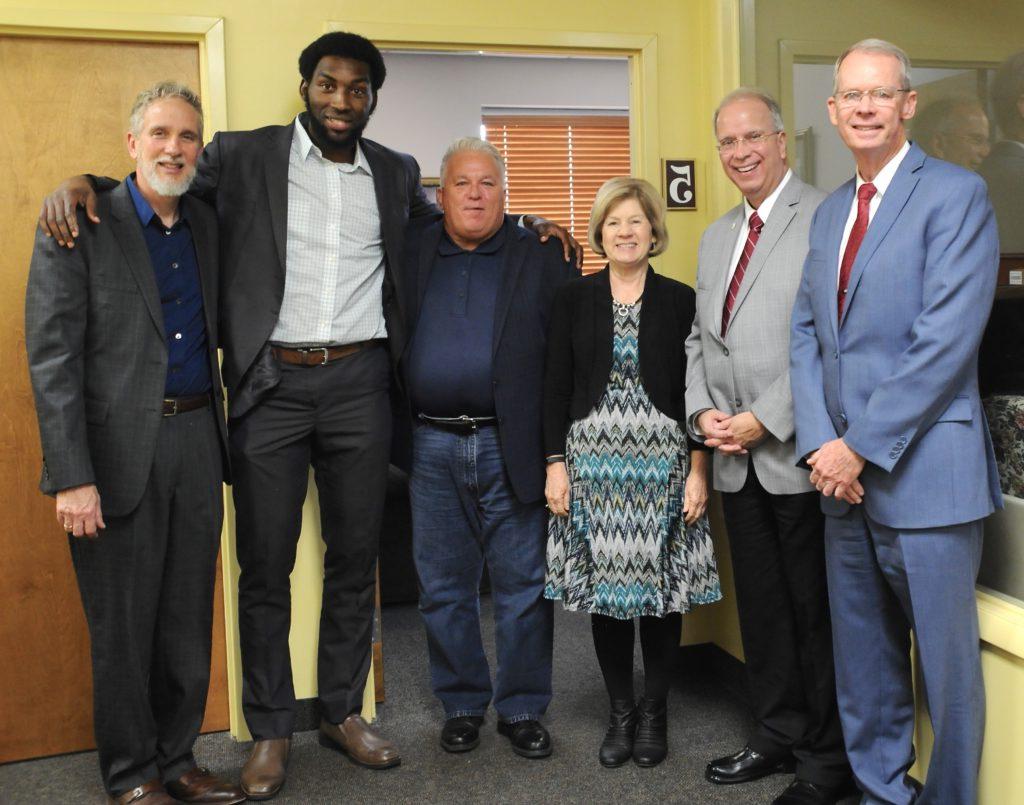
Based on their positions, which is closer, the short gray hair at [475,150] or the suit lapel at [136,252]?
the suit lapel at [136,252]

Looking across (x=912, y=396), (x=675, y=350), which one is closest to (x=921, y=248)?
(x=912, y=396)

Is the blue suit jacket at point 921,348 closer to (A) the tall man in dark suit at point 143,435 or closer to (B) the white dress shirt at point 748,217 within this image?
(B) the white dress shirt at point 748,217

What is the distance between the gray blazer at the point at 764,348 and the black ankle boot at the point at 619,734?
2.31 feet

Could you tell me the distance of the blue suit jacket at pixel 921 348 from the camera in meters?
1.86

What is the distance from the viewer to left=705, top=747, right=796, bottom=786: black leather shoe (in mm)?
2443

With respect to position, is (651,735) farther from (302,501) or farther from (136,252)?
(136,252)

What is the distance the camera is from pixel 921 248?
1.91m

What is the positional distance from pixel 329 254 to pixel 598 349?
734mm

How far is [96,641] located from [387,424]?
2.87ft

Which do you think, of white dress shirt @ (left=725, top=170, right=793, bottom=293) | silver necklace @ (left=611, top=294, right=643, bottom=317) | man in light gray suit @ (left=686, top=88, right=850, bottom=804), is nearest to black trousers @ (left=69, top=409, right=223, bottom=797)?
silver necklace @ (left=611, top=294, right=643, bottom=317)

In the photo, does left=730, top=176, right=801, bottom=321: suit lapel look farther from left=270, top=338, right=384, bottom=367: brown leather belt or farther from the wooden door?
the wooden door

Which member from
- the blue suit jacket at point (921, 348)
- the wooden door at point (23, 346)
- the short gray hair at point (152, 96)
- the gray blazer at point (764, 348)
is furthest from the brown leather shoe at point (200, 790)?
the blue suit jacket at point (921, 348)

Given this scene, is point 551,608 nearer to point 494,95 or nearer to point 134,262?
point 134,262

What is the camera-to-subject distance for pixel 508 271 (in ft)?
8.52
